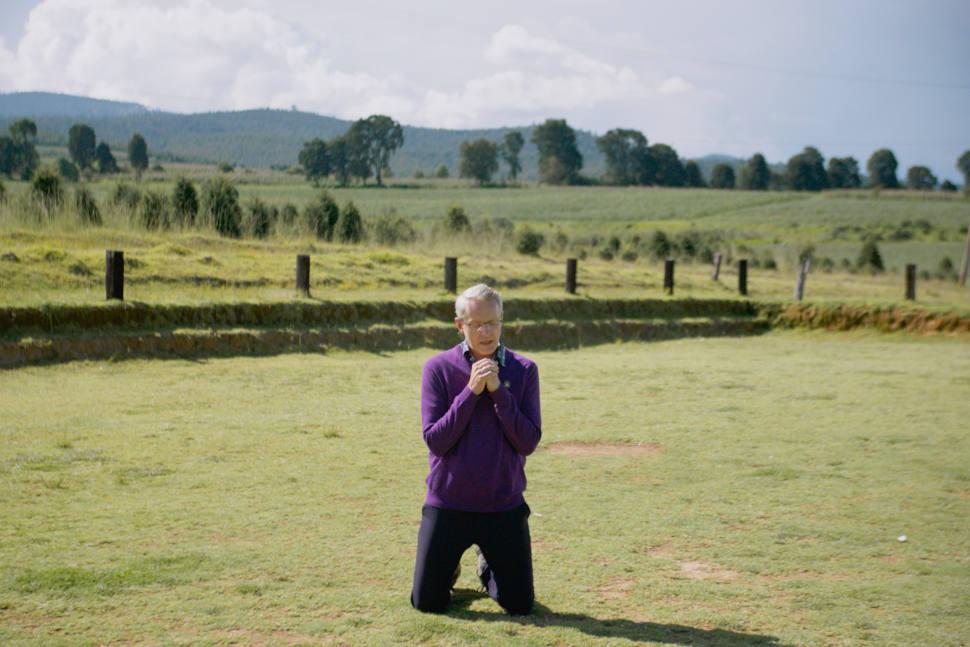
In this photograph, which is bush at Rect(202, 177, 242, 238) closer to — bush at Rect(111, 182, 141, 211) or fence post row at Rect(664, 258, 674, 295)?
bush at Rect(111, 182, 141, 211)

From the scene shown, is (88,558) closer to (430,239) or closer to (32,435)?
(32,435)

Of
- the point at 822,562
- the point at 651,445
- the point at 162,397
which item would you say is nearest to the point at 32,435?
the point at 162,397

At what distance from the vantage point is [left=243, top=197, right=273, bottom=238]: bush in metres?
31.4

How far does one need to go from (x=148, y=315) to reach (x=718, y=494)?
478 inches

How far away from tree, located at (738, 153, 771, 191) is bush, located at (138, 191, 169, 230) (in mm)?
143074

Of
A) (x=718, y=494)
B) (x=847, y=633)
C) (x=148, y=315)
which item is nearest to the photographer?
(x=847, y=633)

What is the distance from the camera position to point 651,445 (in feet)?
37.2

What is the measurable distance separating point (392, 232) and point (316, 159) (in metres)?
75.4

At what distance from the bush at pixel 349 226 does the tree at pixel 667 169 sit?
13319 cm

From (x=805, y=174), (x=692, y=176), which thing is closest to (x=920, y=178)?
(x=805, y=174)

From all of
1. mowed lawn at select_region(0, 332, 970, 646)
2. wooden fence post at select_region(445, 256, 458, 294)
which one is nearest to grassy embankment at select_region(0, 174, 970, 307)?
wooden fence post at select_region(445, 256, 458, 294)

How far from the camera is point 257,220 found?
31.9 meters

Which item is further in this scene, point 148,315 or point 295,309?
point 295,309

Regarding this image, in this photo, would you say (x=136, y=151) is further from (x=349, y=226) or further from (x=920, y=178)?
(x=920, y=178)
